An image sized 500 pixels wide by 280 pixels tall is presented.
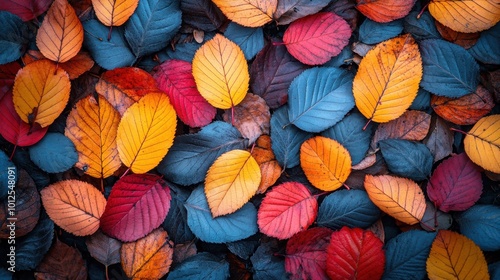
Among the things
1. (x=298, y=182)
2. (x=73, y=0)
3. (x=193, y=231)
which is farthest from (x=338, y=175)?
(x=73, y=0)

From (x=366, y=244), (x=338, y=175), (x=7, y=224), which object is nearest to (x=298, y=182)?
(x=338, y=175)

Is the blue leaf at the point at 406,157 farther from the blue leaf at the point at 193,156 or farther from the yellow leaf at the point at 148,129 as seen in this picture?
the yellow leaf at the point at 148,129

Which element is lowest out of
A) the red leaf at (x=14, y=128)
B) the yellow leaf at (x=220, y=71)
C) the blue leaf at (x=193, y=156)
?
the blue leaf at (x=193, y=156)

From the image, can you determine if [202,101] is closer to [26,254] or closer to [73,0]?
[73,0]

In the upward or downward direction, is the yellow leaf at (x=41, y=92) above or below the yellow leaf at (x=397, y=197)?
above

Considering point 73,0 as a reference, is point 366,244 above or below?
below

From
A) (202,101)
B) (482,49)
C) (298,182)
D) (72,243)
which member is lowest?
(72,243)

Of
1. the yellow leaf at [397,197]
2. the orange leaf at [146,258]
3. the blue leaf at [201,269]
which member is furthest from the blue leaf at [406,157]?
the orange leaf at [146,258]
